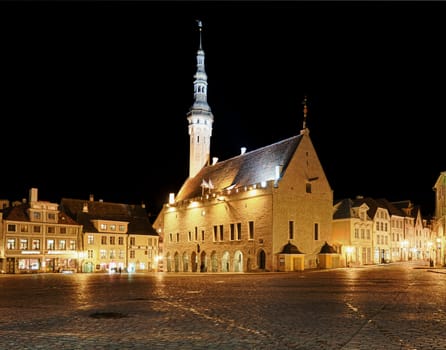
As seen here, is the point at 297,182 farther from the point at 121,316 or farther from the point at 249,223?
the point at 121,316

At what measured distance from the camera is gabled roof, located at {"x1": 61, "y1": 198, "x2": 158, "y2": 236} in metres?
73.8

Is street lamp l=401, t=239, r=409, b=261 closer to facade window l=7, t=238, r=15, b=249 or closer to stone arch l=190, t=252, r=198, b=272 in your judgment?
stone arch l=190, t=252, r=198, b=272

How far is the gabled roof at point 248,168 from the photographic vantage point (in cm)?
5584

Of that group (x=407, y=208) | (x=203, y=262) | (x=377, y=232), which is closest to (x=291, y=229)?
(x=203, y=262)

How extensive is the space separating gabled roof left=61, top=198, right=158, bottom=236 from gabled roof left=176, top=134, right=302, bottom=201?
32.5ft

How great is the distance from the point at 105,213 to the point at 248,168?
26.7 m

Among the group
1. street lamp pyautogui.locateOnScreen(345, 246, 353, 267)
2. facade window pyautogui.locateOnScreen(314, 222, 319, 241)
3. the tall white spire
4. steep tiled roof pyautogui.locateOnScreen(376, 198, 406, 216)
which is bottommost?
street lamp pyautogui.locateOnScreen(345, 246, 353, 267)

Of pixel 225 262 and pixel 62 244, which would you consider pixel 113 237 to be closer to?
pixel 62 244

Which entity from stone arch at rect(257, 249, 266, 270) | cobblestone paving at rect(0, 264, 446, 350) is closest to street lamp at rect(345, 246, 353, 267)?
stone arch at rect(257, 249, 266, 270)

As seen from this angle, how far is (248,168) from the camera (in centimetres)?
6059

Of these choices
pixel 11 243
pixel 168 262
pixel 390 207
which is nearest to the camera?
pixel 11 243

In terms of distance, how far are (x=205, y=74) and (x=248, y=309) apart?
2522 inches

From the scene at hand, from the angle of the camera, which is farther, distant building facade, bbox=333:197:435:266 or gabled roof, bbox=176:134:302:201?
distant building facade, bbox=333:197:435:266

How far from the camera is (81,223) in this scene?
72.4m
